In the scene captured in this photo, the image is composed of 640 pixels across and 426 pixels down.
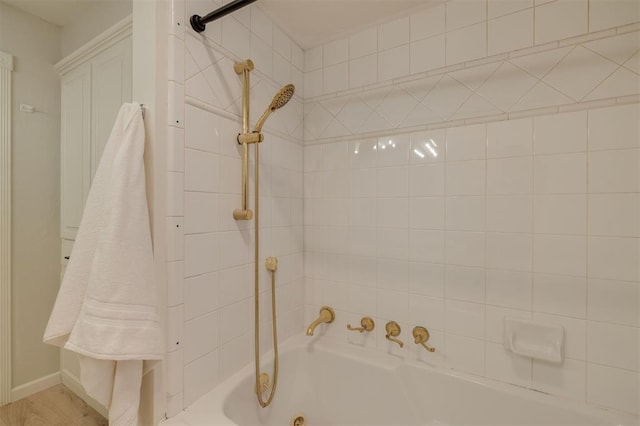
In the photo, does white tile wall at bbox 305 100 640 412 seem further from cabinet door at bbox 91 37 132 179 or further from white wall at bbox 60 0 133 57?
white wall at bbox 60 0 133 57

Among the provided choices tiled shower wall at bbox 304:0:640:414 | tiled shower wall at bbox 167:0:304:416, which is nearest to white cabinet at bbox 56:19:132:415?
tiled shower wall at bbox 167:0:304:416

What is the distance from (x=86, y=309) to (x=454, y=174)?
1.48 m

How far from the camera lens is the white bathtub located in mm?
1078

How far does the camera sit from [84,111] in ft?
5.05

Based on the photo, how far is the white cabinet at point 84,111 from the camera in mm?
1470

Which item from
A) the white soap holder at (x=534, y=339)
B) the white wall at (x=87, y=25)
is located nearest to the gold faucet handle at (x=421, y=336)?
the white soap holder at (x=534, y=339)

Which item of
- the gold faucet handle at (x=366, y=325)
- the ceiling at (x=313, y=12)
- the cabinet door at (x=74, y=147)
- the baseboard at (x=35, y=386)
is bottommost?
the baseboard at (x=35, y=386)

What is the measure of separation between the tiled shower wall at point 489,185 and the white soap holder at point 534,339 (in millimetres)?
38

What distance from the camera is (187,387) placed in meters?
1.02

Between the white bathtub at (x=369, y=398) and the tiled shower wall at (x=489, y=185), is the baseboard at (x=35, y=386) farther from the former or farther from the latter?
the tiled shower wall at (x=489, y=185)

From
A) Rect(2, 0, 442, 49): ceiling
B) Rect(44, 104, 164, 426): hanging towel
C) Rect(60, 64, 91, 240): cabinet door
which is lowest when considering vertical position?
Rect(44, 104, 164, 426): hanging towel

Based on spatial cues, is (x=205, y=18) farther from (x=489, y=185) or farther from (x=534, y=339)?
(x=534, y=339)

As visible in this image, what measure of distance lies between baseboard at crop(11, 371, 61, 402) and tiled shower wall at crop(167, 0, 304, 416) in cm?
108

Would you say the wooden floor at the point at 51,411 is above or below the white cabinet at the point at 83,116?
below
